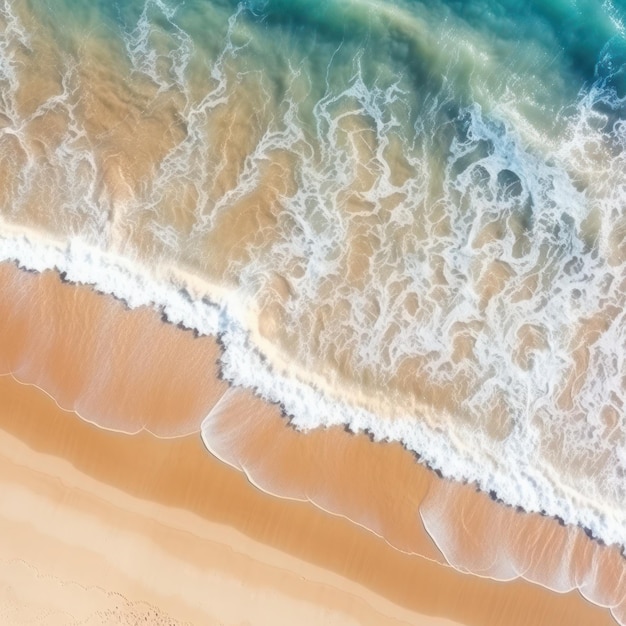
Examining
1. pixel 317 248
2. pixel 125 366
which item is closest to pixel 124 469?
pixel 125 366

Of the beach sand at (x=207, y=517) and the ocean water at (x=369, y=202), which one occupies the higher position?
the ocean water at (x=369, y=202)

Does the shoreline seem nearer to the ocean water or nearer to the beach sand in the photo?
the beach sand

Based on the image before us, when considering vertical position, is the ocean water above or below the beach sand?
above

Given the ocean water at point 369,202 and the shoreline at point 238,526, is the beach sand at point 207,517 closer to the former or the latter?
the shoreline at point 238,526

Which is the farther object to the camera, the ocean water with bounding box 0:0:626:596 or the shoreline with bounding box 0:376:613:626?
the ocean water with bounding box 0:0:626:596

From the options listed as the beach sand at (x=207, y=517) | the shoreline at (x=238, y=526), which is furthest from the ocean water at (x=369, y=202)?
the shoreline at (x=238, y=526)

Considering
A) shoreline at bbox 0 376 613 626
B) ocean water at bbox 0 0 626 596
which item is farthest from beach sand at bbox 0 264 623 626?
ocean water at bbox 0 0 626 596
